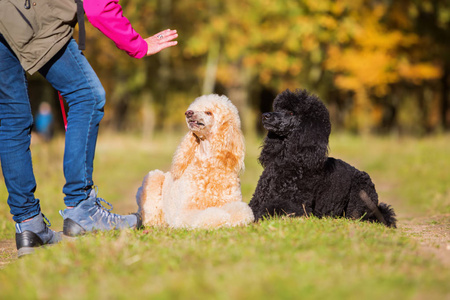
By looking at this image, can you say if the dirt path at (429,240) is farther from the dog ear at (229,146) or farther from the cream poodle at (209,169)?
the dog ear at (229,146)

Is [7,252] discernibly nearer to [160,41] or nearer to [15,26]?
[15,26]

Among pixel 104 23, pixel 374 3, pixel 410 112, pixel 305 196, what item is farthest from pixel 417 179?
pixel 410 112

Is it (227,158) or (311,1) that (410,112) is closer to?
(311,1)

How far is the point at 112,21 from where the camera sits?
419cm

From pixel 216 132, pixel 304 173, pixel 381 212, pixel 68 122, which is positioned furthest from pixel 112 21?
pixel 381 212

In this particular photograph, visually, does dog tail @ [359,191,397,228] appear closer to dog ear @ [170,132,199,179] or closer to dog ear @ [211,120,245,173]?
dog ear @ [211,120,245,173]

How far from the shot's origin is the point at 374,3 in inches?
880

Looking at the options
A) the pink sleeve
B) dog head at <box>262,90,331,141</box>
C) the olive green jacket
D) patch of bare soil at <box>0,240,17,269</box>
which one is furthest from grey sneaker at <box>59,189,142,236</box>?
dog head at <box>262,90,331,141</box>

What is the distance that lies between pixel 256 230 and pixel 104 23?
2091 mm

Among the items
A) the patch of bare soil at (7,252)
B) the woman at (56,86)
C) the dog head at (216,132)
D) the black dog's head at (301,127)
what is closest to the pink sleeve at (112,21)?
the woman at (56,86)

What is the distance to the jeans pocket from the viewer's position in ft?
12.8

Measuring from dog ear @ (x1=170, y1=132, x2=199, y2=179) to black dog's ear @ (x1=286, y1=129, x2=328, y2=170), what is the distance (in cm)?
93

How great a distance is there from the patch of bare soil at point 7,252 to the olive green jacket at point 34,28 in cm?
174

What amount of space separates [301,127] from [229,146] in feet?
2.39
